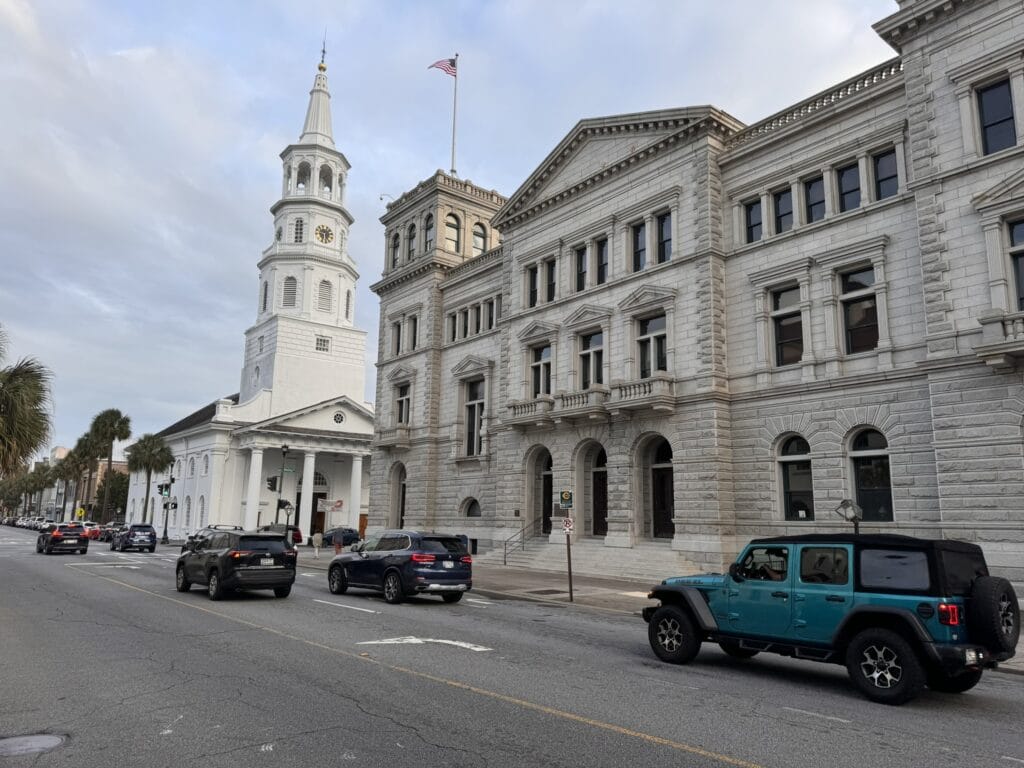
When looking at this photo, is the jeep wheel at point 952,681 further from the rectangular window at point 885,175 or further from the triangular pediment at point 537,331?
the triangular pediment at point 537,331

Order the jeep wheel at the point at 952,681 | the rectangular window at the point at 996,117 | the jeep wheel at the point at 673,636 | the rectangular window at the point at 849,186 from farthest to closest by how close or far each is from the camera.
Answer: the rectangular window at the point at 849,186 < the rectangular window at the point at 996,117 < the jeep wheel at the point at 673,636 < the jeep wheel at the point at 952,681

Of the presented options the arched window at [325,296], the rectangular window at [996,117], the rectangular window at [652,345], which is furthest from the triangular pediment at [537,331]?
the arched window at [325,296]

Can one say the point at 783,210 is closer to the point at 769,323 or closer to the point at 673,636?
the point at 769,323

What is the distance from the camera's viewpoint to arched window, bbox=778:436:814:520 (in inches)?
936

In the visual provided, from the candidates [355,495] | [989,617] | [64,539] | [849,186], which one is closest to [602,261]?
[849,186]

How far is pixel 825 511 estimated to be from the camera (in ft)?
74.9

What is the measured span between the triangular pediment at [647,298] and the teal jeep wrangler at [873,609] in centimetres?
1856

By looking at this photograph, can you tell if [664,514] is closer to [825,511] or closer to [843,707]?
[825,511]

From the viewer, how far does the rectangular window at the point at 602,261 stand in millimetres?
31172

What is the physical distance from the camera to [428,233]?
43.0 meters

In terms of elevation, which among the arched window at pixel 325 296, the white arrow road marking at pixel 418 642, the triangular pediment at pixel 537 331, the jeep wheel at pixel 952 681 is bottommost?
the white arrow road marking at pixel 418 642

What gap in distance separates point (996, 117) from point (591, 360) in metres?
15.9

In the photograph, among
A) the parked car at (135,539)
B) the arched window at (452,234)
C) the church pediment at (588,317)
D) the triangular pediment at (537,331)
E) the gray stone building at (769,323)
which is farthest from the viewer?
the parked car at (135,539)

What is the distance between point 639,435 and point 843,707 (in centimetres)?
1987
